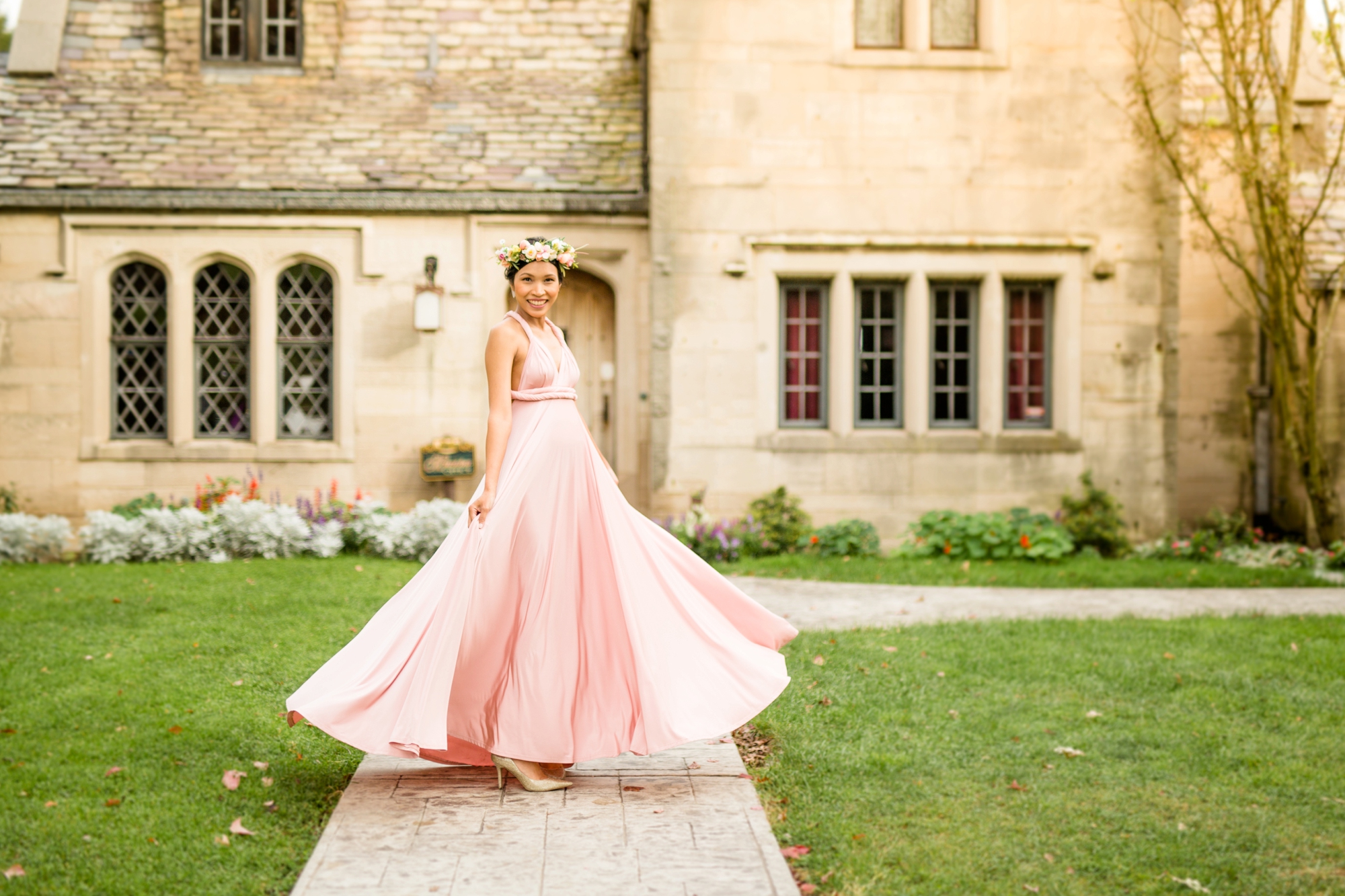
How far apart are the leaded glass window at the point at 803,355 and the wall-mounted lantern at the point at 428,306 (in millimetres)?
3601

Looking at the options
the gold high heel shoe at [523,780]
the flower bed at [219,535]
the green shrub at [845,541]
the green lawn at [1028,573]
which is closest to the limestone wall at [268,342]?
the flower bed at [219,535]

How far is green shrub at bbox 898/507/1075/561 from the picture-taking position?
466 inches

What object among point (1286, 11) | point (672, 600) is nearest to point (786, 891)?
point (672, 600)

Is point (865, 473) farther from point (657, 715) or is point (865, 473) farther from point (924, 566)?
point (657, 715)

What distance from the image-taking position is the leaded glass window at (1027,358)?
42.3 feet

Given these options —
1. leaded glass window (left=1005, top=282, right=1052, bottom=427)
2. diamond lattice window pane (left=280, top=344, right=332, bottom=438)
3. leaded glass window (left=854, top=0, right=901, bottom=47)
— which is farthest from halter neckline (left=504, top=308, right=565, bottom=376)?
leaded glass window (left=854, top=0, right=901, bottom=47)

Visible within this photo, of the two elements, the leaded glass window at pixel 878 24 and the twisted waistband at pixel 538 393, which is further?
the leaded glass window at pixel 878 24

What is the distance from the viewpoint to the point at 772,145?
12477 millimetres

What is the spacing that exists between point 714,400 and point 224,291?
5.43 metres

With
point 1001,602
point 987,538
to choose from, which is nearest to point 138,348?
point 987,538

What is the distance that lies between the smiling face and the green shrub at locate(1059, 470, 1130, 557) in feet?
28.5

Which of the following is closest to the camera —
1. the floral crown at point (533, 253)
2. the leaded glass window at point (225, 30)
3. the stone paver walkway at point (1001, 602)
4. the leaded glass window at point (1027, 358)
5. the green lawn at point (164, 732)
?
the green lawn at point (164, 732)

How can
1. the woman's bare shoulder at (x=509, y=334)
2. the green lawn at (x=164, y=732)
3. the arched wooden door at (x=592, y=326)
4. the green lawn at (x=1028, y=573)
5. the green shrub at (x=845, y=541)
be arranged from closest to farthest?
the green lawn at (x=164, y=732) < the woman's bare shoulder at (x=509, y=334) < the green lawn at (x=1028, y=573) < the green shrub at (x=845, y=541) < the arched wooden door at (x=592, y=326)

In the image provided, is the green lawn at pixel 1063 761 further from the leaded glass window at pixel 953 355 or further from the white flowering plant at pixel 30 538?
the white flowering plant at pixel 30 538
